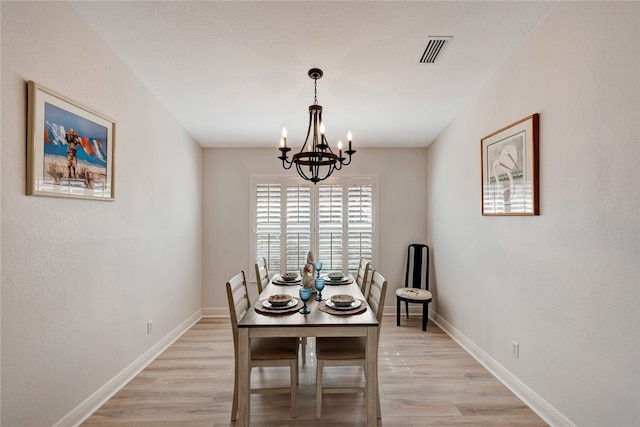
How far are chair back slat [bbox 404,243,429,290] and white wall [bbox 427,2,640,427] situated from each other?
147 cm

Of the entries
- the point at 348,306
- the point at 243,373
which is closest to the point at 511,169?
the point at 348,306

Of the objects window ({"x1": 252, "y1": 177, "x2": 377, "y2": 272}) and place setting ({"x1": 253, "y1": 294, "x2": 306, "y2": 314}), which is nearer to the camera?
place setting ({"x1": 253, "y1": 294, "x2": 306, "y2": 314})

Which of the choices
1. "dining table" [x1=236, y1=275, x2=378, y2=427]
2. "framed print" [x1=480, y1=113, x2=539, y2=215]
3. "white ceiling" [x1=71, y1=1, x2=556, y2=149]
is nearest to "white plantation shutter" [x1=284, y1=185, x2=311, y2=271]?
"white ceiling" [x1=71, y1=1, x2=556, y2=149]

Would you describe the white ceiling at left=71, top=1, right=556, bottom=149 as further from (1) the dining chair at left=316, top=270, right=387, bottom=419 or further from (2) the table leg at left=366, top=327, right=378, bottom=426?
(2) the table leg at left=366, top=327, right=378, bottom=426

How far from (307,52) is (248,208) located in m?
2.70

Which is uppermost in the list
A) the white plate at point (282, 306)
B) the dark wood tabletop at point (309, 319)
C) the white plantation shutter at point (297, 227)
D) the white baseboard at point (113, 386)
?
the white plantation shutter at point (297, 227)

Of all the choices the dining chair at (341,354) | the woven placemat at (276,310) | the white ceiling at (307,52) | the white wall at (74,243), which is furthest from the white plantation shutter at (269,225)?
the dining chair at (341,354)

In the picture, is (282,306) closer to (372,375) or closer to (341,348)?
(341,348)

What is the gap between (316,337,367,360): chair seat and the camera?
2.09 meters

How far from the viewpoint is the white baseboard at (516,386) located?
1.99 metres

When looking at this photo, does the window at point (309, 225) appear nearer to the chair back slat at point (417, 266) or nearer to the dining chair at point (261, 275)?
the chair back slat at point (417, 266)

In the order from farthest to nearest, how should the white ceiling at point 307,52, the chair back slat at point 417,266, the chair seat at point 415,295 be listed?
the chair back slat at point 417,266, the chair seat at point 415,295, the white ceiling at point 307,52

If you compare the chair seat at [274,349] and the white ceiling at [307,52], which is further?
the chair seat at [274,349]

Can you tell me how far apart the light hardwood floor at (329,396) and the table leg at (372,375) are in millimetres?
203
